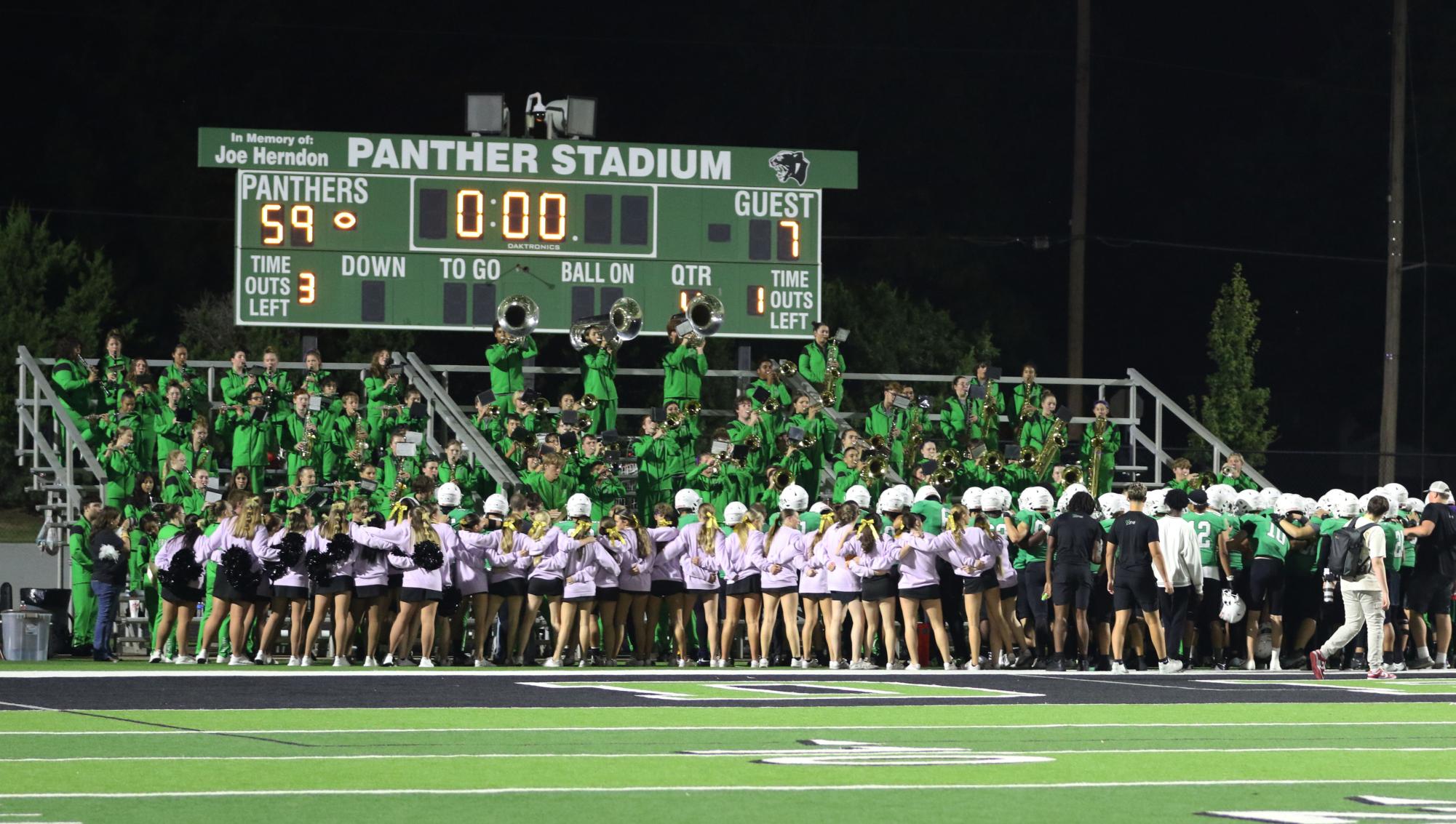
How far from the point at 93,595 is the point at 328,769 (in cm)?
1038

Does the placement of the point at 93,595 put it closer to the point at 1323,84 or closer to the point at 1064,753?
the point at 1064,753

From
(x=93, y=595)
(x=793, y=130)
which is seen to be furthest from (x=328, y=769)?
(x=793, y=130)

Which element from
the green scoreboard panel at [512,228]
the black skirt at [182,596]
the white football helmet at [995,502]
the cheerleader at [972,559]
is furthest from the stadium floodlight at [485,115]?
the cheerleader at [972,559]

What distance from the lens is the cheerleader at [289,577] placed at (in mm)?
18875

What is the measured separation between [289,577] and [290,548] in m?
0.35

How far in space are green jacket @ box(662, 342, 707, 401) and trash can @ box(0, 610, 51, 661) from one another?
281 inches

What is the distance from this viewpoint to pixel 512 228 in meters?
24.8

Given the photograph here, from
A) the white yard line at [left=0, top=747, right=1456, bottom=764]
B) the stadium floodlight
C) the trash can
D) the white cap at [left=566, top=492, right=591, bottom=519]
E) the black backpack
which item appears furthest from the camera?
the stadium floodlight

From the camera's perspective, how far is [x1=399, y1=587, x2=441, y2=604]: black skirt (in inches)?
742

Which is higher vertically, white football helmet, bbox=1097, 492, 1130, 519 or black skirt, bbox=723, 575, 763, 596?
white football helmet, bbox=1097, 492, 1130, 519

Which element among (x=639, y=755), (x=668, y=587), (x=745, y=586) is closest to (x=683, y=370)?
(x=668, y=587)

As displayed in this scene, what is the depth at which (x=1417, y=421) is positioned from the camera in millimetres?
51438

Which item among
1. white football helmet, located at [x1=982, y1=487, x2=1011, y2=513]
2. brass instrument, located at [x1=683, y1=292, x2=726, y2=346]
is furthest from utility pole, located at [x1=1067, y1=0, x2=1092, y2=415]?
white football helmet, located at [x1=982, y1=487, x2=1011, y2=513]

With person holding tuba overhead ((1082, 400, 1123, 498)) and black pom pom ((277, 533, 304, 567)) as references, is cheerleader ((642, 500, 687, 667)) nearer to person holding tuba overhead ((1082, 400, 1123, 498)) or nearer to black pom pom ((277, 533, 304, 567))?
black pom pom ((277, 533, 304, 567))
